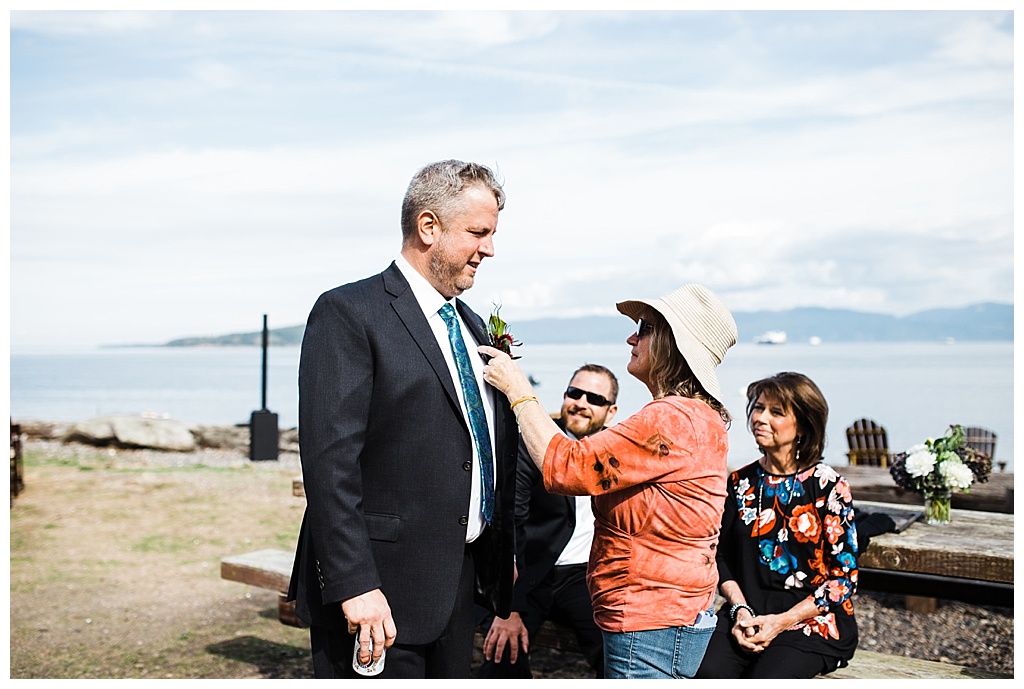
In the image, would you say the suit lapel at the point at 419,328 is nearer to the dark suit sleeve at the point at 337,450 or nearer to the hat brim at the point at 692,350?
the dark suit sleeve at the point at 337,450

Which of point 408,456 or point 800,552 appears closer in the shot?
point 408,456

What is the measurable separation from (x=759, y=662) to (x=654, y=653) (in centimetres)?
84

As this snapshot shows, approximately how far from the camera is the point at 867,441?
11.6m

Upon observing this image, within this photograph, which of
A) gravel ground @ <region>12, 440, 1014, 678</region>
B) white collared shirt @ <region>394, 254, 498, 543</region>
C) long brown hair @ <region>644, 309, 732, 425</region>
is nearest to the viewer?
white collared shirt @ <region>394, 254, 498, 543</region>

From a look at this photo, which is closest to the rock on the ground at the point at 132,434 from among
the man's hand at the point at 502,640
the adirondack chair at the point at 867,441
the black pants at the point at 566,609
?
the adirondack chair at the point at 867,441

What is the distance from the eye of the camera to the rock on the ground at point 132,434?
15.5 metres

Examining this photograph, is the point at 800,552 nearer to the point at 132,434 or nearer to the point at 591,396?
the point at 591,396

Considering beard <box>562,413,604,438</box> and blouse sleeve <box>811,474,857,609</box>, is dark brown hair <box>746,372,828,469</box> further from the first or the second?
beard <box>562,413,604,438</box>

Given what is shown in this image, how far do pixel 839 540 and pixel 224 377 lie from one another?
63323 millimetres

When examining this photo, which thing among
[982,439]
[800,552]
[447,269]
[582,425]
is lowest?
[982,439]

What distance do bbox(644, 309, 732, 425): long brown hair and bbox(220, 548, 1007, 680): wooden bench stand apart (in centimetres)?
138

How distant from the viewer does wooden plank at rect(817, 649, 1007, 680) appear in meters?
3.67

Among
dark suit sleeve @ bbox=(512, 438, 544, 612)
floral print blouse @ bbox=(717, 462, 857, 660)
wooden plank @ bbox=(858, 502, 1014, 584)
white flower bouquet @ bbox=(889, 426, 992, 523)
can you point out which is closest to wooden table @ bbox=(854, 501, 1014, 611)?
wooden plank @ bbox=(858, 502, 1014, 584)

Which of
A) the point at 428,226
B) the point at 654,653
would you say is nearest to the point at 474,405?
the point at 428,226
